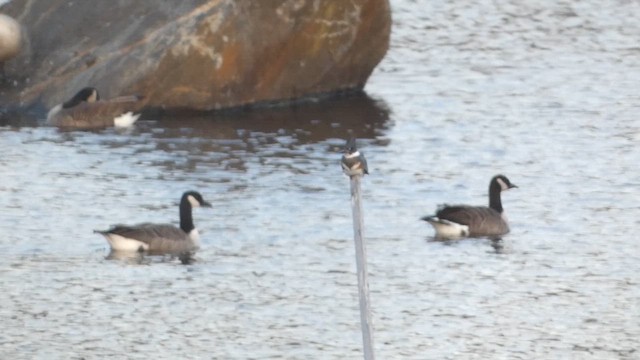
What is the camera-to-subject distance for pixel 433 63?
33094mm

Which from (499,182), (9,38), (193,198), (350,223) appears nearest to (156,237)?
(193,198)

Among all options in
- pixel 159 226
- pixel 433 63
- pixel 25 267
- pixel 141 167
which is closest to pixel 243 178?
pixel 141 167

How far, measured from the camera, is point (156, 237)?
20375mm

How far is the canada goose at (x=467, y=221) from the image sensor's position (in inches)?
820

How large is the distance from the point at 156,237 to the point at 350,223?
2.22m

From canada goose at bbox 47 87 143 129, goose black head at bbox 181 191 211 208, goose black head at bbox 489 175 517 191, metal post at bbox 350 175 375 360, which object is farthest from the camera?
canada goose at bbox 47 87 143 129

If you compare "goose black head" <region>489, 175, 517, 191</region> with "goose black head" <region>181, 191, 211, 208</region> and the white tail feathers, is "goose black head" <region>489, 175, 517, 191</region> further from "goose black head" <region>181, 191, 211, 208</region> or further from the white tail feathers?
the white tail feathers

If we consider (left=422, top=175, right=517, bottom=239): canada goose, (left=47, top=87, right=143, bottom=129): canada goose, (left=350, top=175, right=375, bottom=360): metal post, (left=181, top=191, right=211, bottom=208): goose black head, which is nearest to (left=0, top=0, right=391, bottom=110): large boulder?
(left=47, top=87, right=143, bottom=129): canada goose

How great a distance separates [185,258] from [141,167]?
15.3ft

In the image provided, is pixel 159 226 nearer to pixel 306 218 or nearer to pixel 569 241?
pixel 306 218

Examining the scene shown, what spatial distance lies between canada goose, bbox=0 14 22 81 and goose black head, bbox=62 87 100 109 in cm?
170

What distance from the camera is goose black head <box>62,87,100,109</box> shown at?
2706 centimetres

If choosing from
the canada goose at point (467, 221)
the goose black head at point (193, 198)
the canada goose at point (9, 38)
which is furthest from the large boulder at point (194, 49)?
the canada goose at point (467, 221)

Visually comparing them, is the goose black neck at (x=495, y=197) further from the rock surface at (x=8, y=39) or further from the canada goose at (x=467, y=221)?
the rock surface at (x=8, y=39)
